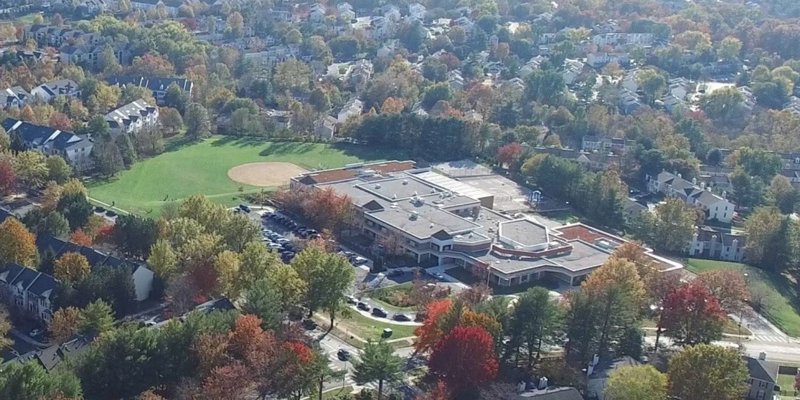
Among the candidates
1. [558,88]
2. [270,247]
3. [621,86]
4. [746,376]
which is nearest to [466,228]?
[270,247]

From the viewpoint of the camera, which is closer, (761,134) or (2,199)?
(2,199)

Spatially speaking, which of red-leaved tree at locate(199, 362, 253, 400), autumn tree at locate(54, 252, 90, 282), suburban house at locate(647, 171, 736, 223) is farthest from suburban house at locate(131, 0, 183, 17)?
red-leaved tree at locate(199, 362, 253, 400)

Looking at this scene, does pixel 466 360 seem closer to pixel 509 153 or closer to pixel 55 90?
pixel 509 153

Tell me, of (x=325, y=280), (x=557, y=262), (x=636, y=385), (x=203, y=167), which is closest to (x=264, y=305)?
(x=325, y=280)

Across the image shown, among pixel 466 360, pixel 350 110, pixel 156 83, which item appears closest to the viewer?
pixel 466 360

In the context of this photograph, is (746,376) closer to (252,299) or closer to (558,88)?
(252,299)

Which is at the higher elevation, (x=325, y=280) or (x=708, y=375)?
(x=325, y=280)
